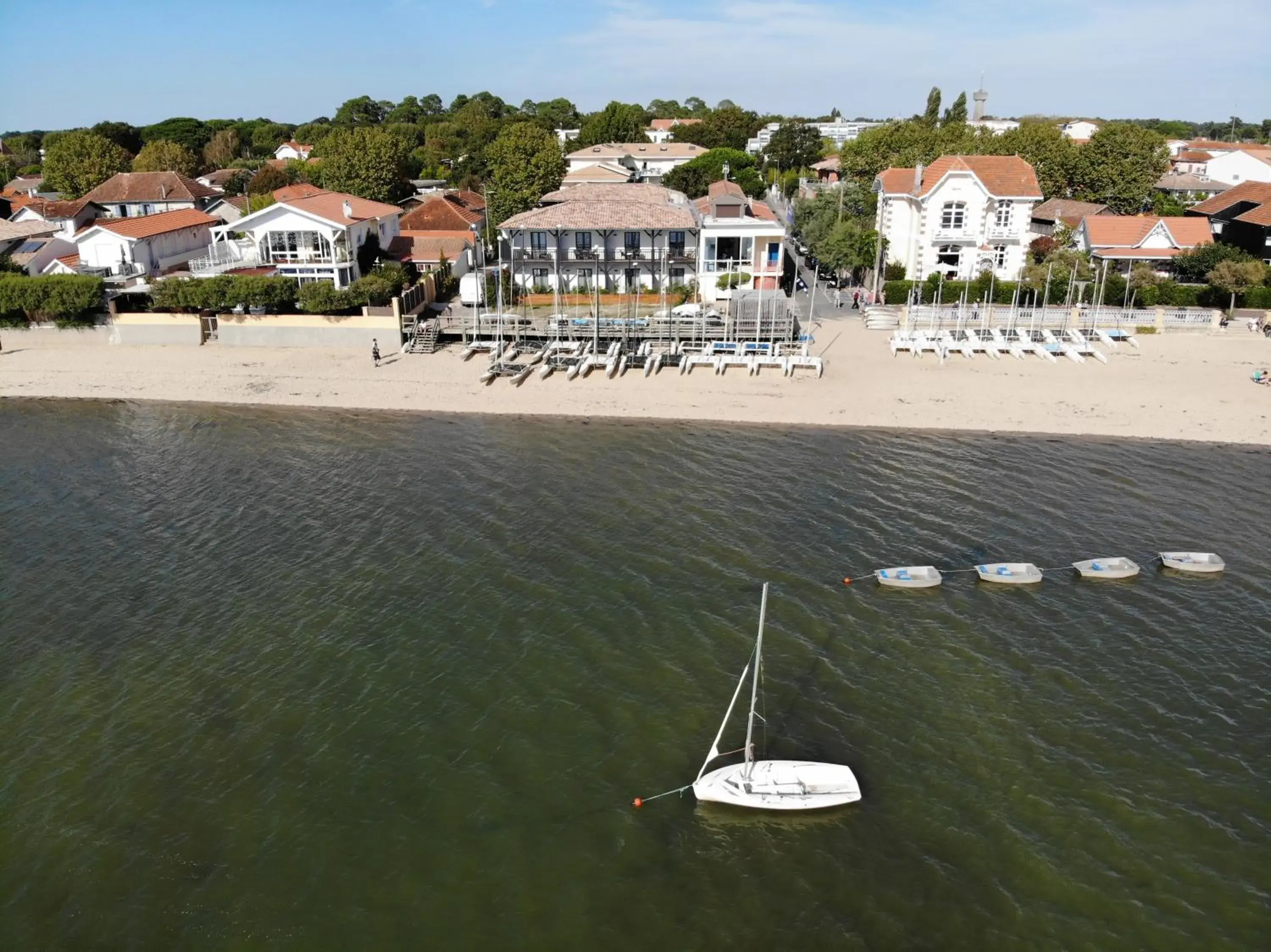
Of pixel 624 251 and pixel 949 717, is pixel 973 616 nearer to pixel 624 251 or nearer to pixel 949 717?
pixel 949 717

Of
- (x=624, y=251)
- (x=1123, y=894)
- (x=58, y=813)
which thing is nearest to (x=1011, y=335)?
(x=624, y=251)

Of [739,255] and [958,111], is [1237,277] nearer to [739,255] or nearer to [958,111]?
[739,255]

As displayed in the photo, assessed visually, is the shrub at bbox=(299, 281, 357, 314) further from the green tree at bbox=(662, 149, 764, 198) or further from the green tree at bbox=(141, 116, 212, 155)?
the green tree at bbox=(141, 116, 212, 155)

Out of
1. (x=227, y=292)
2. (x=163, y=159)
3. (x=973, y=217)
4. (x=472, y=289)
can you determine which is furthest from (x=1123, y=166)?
(x=163, y=159)

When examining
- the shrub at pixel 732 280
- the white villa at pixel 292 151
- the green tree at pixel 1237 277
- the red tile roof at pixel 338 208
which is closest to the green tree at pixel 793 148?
the white villa at pixel 292 151

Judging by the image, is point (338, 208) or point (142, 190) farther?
point (142, 190)

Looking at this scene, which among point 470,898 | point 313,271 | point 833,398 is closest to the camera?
point 470,898

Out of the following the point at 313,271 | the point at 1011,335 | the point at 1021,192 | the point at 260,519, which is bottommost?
the point at 260,519
